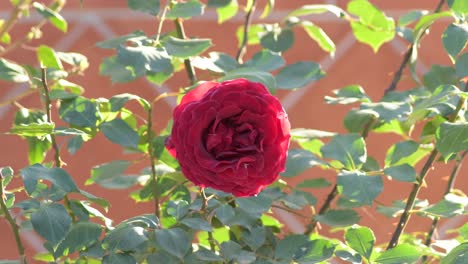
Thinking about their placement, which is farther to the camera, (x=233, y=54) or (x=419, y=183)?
(x=233, y=54)

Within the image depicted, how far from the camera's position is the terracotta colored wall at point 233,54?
3.88 feet

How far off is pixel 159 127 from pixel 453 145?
57cm

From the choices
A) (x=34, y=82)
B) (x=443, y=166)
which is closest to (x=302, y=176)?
(x=443, y=166)

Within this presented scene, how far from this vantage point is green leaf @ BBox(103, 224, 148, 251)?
2.04 feet

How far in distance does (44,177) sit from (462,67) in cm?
33

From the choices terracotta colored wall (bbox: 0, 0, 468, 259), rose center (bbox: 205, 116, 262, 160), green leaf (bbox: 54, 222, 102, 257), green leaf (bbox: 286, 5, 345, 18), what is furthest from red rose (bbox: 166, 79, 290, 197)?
terracotta colored wall (bbox: 0, 0, 468, 259)

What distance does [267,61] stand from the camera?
79 centimetres

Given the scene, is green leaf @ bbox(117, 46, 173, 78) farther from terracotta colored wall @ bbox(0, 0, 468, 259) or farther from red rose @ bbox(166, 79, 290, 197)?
terracotta colored wall @ bbox(0, 0, 468, 259)

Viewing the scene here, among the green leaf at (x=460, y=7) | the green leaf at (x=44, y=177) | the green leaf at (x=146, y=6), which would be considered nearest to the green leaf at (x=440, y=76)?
the green leaf at (x=460, y=7)

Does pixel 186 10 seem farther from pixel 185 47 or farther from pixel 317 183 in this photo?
pixel 317 183

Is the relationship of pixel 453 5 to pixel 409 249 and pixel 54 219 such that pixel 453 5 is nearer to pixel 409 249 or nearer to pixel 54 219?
pixel 409 249

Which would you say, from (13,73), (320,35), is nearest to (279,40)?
(320,35)

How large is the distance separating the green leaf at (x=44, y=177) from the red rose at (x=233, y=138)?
0.30 ft

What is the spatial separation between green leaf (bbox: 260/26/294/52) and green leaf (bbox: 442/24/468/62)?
20 centimetres
